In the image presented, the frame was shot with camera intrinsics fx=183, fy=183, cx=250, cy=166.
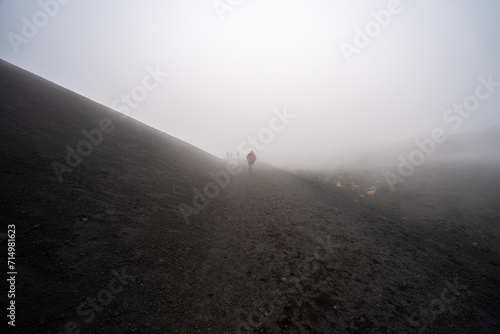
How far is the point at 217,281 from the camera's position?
519 centimetres

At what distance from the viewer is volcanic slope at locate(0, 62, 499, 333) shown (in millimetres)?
3883

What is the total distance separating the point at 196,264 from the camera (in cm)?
566

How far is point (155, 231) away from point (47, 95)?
56.1ft

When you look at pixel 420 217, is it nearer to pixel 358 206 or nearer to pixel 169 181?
pixel 358 206

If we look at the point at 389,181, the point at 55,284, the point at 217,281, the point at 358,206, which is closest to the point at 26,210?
the point at 55,284
